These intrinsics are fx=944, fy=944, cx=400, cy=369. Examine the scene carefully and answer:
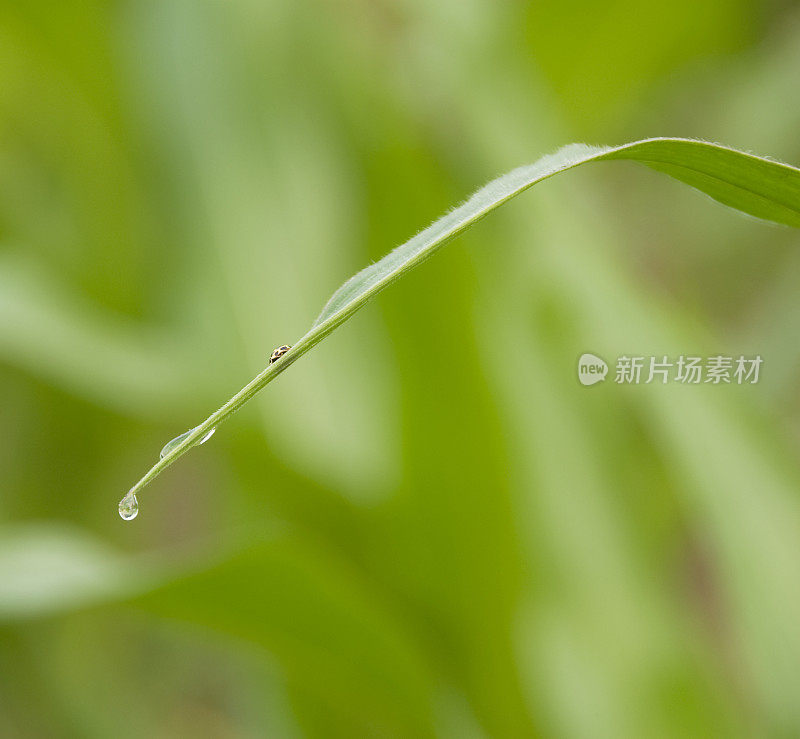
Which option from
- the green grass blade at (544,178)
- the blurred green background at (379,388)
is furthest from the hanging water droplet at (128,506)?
the blurred green background at (379,388)

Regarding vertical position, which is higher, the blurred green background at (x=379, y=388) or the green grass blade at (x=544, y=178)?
the blurred green background at (x=379, y=388)

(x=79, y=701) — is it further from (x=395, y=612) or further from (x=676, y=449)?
(x=676, y=449)

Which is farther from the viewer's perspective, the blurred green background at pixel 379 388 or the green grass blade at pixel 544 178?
the blurred green background at pixel 379 388

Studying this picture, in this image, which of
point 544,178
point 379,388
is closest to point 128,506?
point 544,178

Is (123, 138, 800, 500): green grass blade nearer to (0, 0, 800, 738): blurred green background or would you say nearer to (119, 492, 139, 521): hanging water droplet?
(119, 492, 139, 521): hanging water droplet

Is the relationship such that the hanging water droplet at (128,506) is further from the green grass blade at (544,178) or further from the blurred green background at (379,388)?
the blurred green background at (379,388)

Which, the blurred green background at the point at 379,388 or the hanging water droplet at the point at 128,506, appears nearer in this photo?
the hanging water droplet at the point at 128,506
